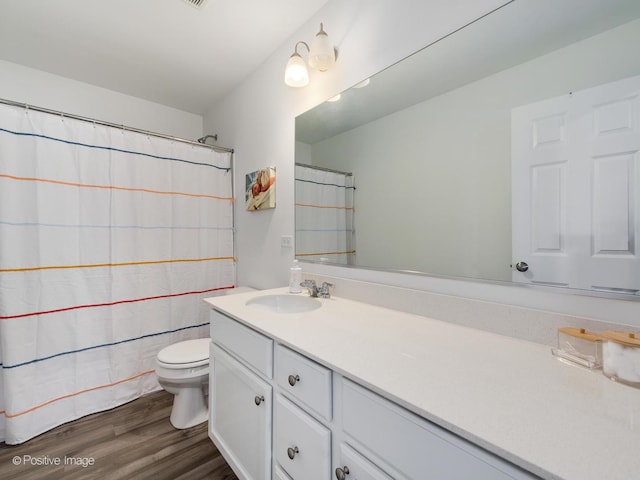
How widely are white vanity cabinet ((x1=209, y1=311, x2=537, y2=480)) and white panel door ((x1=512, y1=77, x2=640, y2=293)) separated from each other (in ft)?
2.09

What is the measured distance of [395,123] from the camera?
1.28 metres

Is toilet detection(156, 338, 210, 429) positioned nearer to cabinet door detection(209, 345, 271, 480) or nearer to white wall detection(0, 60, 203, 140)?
cabinet door detection(209, 345, 271, 480)

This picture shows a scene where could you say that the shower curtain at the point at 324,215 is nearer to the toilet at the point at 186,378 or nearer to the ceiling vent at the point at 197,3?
the toilet at the point at 186,378

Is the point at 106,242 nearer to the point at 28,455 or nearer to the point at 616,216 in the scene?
the point at 28,455

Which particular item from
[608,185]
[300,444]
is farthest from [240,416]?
[608,185]

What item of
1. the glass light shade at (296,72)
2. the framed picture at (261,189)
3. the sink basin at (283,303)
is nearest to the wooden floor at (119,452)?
the sink basin at (283,303)

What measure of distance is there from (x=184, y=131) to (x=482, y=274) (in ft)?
9.48

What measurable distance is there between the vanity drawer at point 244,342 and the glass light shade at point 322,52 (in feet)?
4.43

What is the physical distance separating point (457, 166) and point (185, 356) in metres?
1.75

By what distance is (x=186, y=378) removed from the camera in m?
1.58

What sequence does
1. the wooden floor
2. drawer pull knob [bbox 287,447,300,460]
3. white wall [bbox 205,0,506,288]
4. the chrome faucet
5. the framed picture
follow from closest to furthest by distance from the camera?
drawer pull knob [bbox 287,447,300,460]
white wall [bbox 205,0,506,288]
the wooden floor
the chrome faucet
the framed picture

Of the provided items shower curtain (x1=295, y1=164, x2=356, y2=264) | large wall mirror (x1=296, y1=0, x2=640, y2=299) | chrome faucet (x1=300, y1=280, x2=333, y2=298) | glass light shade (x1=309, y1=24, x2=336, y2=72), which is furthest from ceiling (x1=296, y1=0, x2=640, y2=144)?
chrome faucet (x1=300, y1=280, x2=333, y2=298)

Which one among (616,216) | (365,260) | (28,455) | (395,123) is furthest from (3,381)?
(616,216)

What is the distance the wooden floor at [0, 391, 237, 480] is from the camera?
1335mm
